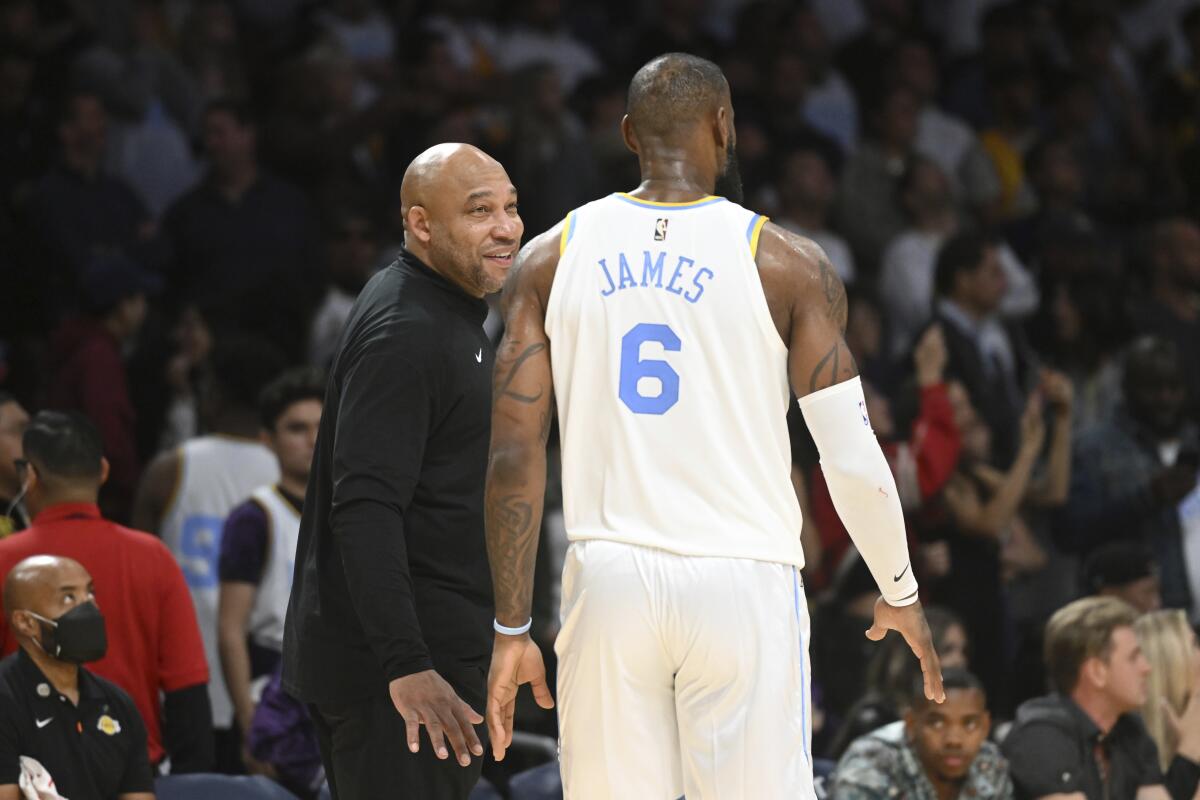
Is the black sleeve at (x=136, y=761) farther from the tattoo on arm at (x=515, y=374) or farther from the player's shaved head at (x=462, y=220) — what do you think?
the tattoo on arm at (x=515, y=374)

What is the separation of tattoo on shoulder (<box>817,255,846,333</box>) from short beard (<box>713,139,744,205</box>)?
1.16ft

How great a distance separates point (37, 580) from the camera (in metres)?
5.57

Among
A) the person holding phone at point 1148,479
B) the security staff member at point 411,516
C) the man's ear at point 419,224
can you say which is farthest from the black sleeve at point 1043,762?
the man's ear at point 419,224

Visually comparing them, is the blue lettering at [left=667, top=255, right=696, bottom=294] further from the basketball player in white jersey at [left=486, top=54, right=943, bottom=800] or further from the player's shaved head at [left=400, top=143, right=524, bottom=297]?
the player's shaved head at [left=400, top=143, right=524, bottom=297]

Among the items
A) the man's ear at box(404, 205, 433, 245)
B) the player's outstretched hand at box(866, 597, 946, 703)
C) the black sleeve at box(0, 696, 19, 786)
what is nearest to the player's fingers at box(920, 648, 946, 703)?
the player's outstretched hand at box(866, 597, 946, 703)

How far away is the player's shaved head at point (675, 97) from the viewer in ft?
13.8

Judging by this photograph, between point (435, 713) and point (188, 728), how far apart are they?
7.61ft

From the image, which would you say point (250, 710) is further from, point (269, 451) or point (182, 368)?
point (182, 368)

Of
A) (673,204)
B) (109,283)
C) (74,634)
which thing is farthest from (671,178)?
(109,283)

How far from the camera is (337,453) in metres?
4.23

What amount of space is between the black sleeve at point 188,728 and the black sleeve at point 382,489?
2.06 meters

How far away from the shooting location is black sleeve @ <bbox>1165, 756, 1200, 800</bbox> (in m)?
6.86

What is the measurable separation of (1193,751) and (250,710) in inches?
135

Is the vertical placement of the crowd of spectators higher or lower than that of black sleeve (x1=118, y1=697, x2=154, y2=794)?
higher
